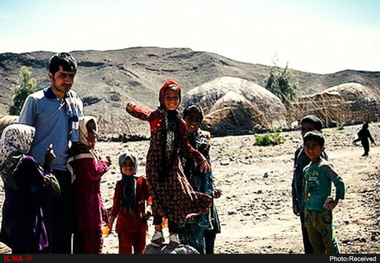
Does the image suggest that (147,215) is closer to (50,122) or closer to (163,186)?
(163,186)

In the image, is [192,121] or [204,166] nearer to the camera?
[204,166]

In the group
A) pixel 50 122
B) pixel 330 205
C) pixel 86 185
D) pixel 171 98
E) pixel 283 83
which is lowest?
pixel 330 205

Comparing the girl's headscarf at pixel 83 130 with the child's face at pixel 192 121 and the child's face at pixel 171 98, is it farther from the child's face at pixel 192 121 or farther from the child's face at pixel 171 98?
the child's face at pixel 192 121

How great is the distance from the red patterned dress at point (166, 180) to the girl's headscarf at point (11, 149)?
889 mm

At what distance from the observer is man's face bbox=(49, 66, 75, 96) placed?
3879 mm

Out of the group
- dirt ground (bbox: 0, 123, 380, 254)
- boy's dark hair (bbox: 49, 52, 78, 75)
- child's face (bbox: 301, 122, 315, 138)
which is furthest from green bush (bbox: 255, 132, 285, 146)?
boy's dark hair (bbox: 49, 52, 78, 75)

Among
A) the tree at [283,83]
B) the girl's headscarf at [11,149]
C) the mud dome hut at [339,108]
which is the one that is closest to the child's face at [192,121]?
the girl's headscarf at [11,149]

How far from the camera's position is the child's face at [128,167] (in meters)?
4.64

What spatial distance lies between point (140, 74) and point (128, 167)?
2308 inches

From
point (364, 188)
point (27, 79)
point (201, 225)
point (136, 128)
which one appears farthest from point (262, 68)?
point (201, 225)

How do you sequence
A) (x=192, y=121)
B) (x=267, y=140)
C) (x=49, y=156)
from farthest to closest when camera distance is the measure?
(x=267, y=140)
(x=192, y=121)
(x=49, y=156)

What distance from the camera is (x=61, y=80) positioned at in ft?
12.8

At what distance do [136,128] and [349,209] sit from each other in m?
16.0

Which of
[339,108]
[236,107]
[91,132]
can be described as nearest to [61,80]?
[91,132]
